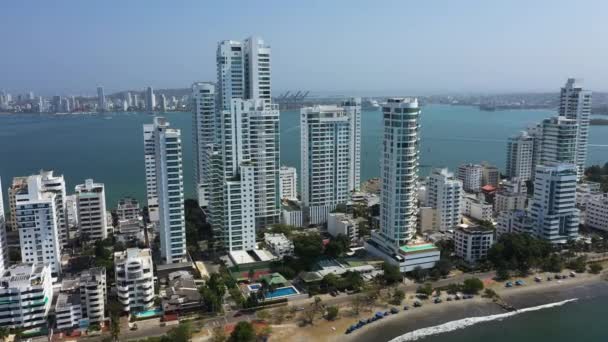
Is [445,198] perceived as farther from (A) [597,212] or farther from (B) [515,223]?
(A) [597,212]

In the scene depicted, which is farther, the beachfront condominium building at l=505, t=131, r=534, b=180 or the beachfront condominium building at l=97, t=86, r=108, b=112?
the beachfront condominium building at l=97, t=86, r=108, b=112

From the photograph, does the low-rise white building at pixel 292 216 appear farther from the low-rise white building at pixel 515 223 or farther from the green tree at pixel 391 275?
the low-rise white building at pixel 515 223

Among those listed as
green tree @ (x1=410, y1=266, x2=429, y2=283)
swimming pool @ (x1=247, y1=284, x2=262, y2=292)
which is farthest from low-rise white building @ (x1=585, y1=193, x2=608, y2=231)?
swimming pool @ (x1=247, y1=284, x2=262, y2=292)

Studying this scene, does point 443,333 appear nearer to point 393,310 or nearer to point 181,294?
point 393,310

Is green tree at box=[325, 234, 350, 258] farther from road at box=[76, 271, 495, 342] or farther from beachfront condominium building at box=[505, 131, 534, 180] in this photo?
beachfront condominium building at box=[505, 131, 534, 180]

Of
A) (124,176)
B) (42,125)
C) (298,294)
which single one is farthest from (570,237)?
(42,125)

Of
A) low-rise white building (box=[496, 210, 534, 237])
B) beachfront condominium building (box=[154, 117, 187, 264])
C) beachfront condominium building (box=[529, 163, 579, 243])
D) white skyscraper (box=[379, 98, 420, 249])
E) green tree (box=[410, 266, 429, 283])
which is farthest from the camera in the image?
low-rise white building (box=[496, 210, 534, 237])
